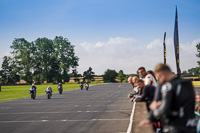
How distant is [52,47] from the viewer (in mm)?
117688

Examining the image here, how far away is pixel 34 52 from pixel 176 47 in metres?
105

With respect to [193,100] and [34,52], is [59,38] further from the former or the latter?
[193,100]

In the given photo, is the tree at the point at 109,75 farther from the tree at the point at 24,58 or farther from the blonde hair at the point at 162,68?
the blonde hair at the point at 162,68

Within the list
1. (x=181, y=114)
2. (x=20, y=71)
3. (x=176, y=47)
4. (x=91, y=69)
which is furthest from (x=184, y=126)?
(x=91, y=69)

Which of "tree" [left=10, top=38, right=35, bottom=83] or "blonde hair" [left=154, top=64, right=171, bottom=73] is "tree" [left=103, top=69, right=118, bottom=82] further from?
"blonde hair" [left=154, top=64, right=171, bottom=73]

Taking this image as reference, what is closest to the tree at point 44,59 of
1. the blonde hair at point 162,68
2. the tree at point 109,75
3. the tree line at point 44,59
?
the tree line at point 44,59

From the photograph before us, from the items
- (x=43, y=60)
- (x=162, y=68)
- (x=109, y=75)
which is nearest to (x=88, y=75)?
(x=109, y=75)

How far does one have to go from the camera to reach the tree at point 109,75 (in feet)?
520

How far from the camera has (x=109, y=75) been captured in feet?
520

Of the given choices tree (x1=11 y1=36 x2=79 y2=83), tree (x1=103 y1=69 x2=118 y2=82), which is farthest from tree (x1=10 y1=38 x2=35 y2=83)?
tree (x1=103 y1=69 x2=118 y2=82)

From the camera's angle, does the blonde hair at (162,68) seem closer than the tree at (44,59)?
Yes

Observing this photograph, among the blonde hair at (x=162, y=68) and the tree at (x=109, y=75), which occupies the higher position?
the tree at (x=109, y=75)

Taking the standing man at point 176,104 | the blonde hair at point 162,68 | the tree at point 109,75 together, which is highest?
the tree at point 109,75

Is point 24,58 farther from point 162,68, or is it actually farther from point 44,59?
point 162,68
